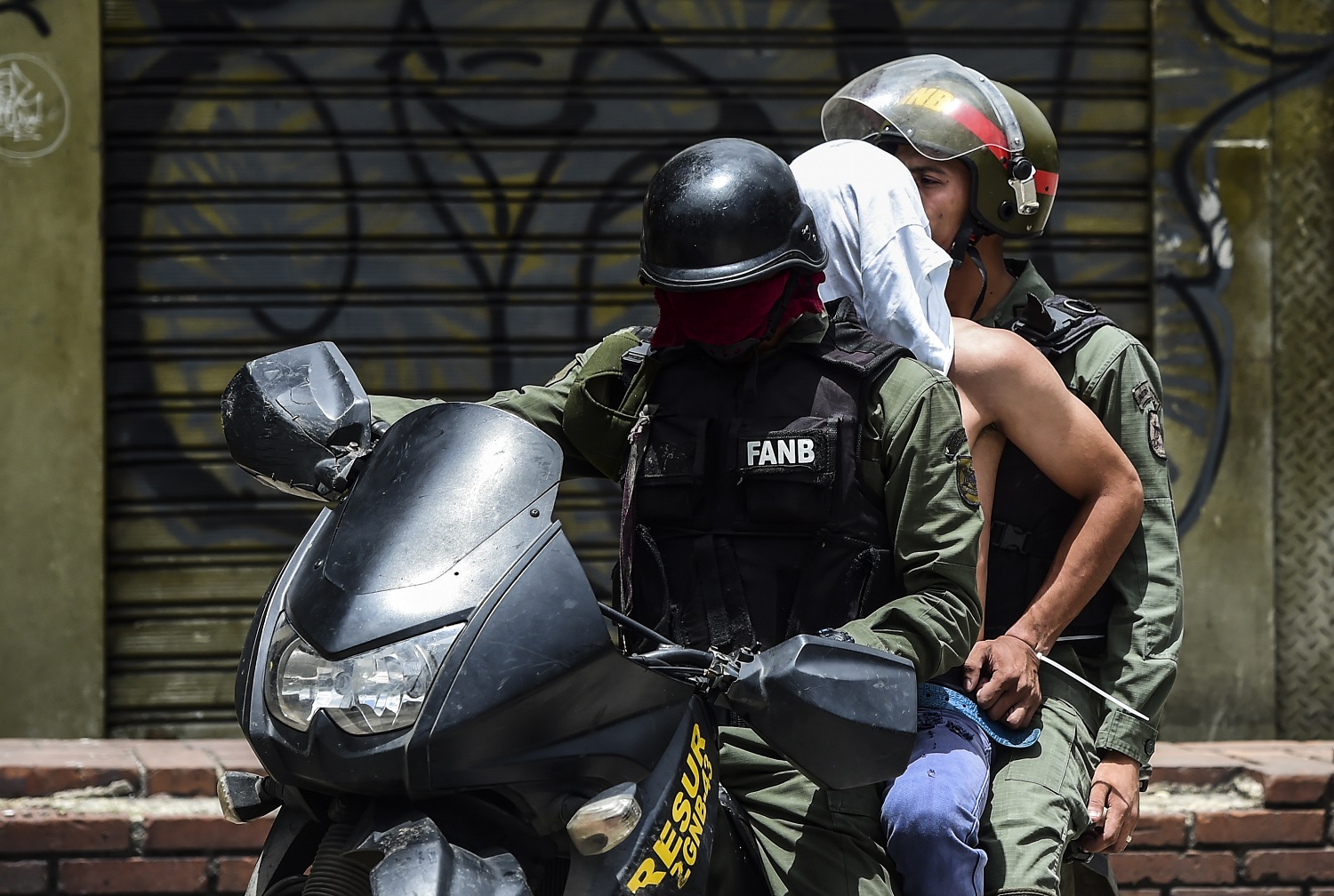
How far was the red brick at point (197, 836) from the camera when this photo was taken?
470 cm

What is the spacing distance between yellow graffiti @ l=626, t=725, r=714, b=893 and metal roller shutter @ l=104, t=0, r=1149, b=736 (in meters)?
4.09

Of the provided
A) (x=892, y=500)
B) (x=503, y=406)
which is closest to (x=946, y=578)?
(x=892, y=500)

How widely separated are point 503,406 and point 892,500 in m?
0.76

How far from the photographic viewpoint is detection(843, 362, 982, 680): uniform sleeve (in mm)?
2102

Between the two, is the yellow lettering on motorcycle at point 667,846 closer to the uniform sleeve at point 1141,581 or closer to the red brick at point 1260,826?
the uniform sleeve at point 1141,581

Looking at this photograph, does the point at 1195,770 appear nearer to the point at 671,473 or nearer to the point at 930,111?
the point at 930,111

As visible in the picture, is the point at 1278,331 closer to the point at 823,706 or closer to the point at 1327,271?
the point at 1327,271

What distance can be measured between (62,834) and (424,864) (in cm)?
351

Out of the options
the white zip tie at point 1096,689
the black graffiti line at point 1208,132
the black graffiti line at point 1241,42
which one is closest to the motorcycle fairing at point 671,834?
the white zip tie at point 1096,689

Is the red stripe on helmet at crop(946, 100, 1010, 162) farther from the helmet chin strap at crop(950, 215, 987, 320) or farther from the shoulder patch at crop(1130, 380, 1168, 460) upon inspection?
the shoulder patch at crop(1130, 380, 1168, 460)

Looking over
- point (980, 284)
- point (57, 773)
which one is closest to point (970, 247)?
point (980, 284)

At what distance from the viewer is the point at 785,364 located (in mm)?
2285

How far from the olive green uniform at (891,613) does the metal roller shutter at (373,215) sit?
3.78m

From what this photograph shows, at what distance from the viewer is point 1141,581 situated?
289 centimetres
